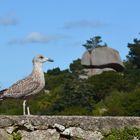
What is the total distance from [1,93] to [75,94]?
187 feet

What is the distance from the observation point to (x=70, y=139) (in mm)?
9117

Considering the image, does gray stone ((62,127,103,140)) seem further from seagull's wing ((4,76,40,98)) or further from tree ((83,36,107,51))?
tree ((83,36,107,51))

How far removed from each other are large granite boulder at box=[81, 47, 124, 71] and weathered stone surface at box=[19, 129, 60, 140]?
294 feet

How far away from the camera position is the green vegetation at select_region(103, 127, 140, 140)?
914cm

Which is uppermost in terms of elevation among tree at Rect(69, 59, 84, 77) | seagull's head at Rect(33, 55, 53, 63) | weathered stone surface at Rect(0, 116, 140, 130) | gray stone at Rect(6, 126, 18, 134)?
tree at Rect(69, 59, 84, 77)

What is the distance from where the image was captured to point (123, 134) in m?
9.17

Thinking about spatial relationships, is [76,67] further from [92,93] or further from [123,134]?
[123,134]

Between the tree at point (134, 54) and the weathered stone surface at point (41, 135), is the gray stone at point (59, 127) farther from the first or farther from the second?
the tree at point (134, 54)

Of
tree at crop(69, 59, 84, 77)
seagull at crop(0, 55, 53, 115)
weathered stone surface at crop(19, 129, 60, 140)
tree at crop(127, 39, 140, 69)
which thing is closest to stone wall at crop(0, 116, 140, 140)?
weathered stone surface at crop(19, 129, 60, 140)

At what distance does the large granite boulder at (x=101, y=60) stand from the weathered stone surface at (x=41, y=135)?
8950cm

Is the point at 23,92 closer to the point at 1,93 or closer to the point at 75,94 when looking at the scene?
the point at 1,93

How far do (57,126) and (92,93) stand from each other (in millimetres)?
64731

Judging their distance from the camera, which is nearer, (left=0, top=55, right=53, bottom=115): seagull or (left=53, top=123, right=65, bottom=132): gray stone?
(left=53, top=123, right=65, bottom=132): gray stone

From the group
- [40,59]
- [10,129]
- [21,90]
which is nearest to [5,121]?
[10,129]
